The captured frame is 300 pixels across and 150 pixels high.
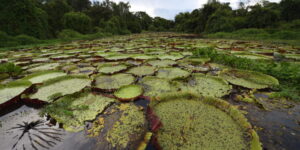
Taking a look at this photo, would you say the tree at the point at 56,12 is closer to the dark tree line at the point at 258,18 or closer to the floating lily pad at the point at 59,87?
the floating lily pad at the point at 59,87

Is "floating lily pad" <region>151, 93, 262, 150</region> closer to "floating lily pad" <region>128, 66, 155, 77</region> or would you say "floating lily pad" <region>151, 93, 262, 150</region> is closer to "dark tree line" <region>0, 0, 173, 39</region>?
"floating lily pad" <region>128, 66, 155, 77</region>

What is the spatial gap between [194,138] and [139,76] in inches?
79.2

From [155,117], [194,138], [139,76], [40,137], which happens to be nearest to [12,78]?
[40,137]

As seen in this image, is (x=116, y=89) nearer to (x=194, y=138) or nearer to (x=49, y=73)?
(x=194, y=138)

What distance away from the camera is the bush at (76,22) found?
734 inches

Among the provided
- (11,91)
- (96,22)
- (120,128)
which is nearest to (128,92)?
(120,128)

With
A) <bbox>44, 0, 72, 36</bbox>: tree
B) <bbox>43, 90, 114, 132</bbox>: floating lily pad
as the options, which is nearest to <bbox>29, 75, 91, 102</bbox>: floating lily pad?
<bbox>43, 90, 114, 132</bbox>: floating lily pad

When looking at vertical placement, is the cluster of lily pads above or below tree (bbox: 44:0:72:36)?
below

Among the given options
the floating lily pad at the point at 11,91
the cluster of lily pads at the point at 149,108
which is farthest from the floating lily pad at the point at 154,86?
the floating lily pad at the point at 11,91

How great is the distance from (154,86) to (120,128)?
1.15 meters

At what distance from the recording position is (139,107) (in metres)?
1.89

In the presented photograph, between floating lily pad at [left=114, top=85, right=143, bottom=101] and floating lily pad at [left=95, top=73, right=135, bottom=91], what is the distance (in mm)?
163

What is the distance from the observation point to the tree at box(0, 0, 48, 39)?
10.9 m

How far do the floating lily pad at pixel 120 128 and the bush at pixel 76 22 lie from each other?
22638 millimetres
